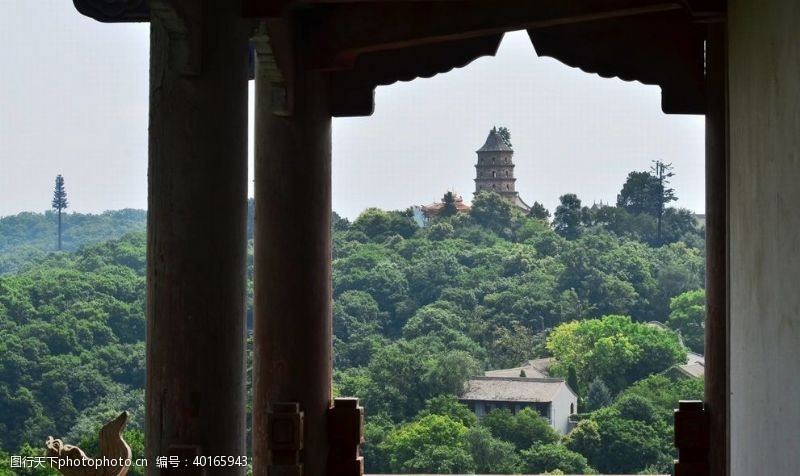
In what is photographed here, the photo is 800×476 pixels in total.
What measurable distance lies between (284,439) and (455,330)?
200 ft

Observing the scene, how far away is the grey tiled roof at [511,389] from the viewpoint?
65062 millimetres

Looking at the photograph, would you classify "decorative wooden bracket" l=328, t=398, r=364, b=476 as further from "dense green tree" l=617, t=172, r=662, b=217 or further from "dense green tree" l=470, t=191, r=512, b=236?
"dense green tree" l=617, t=172, r=662, b=217

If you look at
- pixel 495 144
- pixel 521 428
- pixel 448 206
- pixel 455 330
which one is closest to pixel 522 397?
pixel 521 428

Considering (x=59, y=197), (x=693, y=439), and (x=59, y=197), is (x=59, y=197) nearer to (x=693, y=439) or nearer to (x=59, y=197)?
(x=59, y=197)

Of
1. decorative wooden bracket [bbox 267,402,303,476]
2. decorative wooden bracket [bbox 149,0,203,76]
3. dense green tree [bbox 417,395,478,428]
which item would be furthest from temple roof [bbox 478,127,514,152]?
decorative wooden bracket [bbox 149,0,203,76]

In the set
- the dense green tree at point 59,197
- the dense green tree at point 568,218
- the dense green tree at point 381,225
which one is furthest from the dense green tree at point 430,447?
the dense green tree at point 59,197

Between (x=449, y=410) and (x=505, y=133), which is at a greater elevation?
(x=505, y=133)

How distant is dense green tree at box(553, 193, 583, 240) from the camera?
80562mm

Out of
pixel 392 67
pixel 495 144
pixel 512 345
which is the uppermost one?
pixel 495 144

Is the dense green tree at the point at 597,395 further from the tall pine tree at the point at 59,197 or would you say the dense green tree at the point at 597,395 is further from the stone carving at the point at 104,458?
the stone carving at the point at 104,458

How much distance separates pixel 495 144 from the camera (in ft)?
299

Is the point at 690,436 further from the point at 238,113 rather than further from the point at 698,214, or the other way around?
the point at 698,214

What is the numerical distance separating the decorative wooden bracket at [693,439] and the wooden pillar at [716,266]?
2.1 inches

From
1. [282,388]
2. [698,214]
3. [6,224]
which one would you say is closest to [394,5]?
[282,388]
